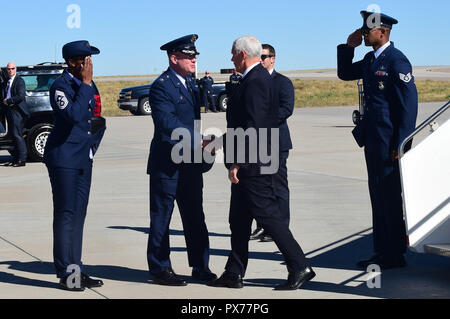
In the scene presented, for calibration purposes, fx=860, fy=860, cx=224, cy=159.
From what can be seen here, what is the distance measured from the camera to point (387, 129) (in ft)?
23.2

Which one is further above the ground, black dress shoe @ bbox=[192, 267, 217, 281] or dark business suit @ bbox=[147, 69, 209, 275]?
dark business suit @ bbox=[147, 69, 209, 275]

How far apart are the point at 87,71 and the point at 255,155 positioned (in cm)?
141

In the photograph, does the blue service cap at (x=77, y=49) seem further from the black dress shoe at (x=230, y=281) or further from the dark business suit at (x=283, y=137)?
the black dress shoe at (x=230, y=281)

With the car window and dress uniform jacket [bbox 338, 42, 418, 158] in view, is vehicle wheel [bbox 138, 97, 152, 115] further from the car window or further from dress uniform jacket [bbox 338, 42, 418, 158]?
dress uniform jacket [bbox 338, 42, 418, 158]

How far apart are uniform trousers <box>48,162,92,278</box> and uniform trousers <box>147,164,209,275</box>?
544mm

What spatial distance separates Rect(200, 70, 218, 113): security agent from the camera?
35.0 meters

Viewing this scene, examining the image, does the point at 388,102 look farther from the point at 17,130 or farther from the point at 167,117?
the point at 17,130

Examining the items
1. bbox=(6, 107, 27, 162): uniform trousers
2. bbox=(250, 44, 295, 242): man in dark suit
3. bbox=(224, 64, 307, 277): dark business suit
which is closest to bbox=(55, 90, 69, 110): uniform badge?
bbox=(224, 64, 307, 277): dark business suit

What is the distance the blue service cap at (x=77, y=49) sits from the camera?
251 inches

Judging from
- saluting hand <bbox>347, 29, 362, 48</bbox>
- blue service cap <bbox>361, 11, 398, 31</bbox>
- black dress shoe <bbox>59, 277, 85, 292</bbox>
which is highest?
blue service cap <bbox>361, 11, 398, 31</bbox>
